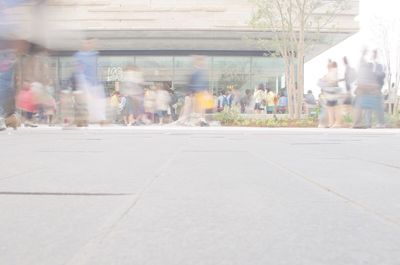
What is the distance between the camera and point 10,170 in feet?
19.5

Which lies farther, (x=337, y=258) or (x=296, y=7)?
(x=296, y=7)

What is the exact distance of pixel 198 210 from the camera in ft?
12.8

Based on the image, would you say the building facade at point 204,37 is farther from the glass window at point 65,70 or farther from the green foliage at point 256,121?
the glass window at point 65,70

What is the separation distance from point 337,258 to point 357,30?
2626 centimetres

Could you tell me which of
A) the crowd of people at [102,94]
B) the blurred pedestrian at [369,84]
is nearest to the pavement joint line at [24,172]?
the crowd of people at [102,94]

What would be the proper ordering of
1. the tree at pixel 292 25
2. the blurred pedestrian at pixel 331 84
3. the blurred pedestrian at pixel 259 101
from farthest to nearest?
the blurred pedestrian at pixel 259 101 → the tree at pixel 292 25 → the blurred pedestrian at pixel 331 84

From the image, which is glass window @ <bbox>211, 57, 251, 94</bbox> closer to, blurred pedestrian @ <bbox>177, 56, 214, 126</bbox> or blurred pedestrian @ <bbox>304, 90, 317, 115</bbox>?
blurred pedestrian @ <bbox>304, 90, 317, 115</bbox>

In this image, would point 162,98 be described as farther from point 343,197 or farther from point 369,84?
point 343,197

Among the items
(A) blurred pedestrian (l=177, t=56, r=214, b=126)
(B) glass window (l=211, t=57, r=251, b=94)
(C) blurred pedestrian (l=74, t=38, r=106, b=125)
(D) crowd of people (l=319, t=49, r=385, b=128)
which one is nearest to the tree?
(A) blurred pedestrian (l=177, t=56, r=214, b=126)

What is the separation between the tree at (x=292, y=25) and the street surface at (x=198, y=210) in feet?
42.9

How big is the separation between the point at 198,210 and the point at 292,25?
18057 mm

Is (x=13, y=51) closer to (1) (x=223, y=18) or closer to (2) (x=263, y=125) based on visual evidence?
(2) (x=263, y=125)

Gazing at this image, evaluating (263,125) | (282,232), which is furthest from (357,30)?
(282,232)

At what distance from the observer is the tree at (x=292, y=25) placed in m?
20.1
